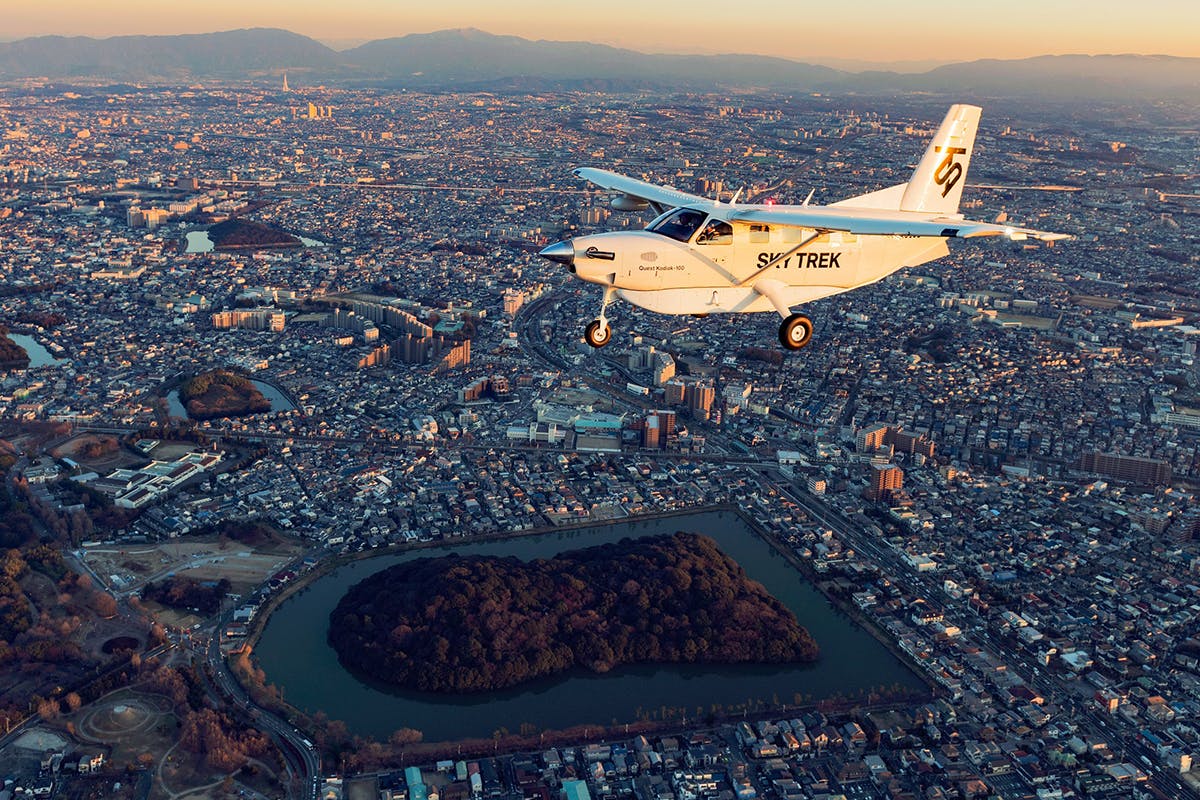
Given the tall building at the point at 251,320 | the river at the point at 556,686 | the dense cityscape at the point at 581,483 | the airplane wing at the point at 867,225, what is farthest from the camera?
the tall building at the point at 251,320

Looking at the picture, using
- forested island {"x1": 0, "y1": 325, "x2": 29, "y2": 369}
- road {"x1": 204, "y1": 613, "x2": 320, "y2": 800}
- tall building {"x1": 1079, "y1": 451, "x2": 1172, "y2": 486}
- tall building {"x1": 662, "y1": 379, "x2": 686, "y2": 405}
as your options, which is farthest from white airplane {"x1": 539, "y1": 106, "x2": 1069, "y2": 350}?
forested island {"x1": 0, "y1": 325, "x2": 29, "y2": 369}

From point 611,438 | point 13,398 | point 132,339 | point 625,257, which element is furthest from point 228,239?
point 625,257

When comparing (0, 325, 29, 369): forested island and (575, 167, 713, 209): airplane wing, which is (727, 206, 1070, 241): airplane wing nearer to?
(575, 167, 713, 209): airplane wing

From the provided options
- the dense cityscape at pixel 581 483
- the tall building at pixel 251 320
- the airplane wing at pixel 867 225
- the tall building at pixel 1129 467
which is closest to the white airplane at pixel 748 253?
the airplane wing at pixel 867 225

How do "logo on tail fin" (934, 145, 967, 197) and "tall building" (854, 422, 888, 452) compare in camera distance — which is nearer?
"logo on tail fin" (934, 145, 967, 197)

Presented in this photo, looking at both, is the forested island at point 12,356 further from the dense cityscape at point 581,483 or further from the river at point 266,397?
the river at point 266,397

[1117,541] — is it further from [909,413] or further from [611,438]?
A: [611,438]

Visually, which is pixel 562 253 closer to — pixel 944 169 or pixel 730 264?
pixel 730 264
